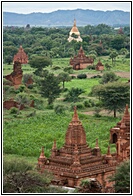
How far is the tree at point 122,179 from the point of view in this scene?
23406 mm

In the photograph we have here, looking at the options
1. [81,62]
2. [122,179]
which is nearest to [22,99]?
[81,62]

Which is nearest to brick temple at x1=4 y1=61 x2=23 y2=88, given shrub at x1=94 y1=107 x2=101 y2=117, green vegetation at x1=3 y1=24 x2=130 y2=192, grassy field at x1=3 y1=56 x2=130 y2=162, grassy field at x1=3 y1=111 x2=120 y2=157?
green vegetation at x1=3 y1=24 x2=130 y2=192

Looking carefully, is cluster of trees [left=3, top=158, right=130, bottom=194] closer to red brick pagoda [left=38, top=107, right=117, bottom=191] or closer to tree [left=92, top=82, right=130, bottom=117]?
red brick pagoda [left=38, top=107, right=117, bottom=191]

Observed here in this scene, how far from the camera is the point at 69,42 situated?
84562mm

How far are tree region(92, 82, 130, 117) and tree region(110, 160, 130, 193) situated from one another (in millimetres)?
18712

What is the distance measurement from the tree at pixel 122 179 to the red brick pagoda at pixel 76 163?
1209 millimetres

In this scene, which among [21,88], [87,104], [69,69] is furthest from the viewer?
[69,69]

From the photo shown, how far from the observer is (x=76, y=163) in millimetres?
25344

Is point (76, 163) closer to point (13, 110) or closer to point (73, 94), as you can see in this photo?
point (13, 110)

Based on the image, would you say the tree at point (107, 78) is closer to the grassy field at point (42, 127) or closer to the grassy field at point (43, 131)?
the grassy field at point (42, 127)

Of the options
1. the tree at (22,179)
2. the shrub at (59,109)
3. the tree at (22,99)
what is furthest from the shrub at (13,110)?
the tree at (22,179)

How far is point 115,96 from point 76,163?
58.8 feet

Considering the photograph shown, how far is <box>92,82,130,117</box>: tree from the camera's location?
42.9 metres

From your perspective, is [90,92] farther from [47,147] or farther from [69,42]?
[69,42]
